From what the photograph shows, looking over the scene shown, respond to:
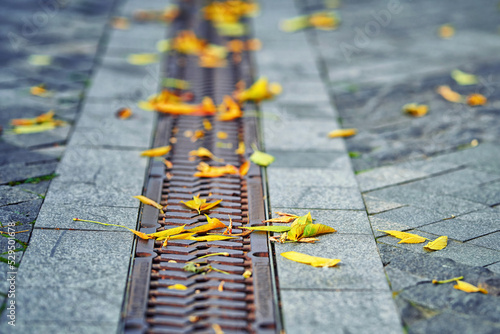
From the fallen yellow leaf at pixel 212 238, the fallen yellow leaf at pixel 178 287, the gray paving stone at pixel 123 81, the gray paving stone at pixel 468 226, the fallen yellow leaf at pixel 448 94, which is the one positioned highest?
the fallen yellow leaf at pixel 448 94

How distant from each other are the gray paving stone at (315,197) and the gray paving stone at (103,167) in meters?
0.77

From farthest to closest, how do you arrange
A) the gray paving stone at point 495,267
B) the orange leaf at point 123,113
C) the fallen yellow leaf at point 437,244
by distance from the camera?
the orange leaf at point 123,113, the fallen yellow leaf at point 437,244, the gray paving stone at point 495,267

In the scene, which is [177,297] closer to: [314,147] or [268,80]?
[314,147]

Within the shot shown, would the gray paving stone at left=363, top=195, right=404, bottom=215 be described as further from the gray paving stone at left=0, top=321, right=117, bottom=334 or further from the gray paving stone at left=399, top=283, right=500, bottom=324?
the gray paving stone at left=0, top=321, right=117, bottom=334

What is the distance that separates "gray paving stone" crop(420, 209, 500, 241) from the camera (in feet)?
8.38

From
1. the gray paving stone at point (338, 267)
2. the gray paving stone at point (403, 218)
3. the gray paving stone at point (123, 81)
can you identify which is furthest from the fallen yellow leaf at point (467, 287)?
the gray paving stone at point (123, 81)

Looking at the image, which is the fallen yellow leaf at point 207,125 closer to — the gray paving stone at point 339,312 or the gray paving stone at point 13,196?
the gray paving stone at point 13,196

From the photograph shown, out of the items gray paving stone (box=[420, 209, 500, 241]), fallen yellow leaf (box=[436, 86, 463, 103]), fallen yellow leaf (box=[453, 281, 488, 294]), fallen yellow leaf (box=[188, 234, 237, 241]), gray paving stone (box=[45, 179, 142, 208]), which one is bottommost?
fallen yellow leaf (box=[188, 234, 237, 241])

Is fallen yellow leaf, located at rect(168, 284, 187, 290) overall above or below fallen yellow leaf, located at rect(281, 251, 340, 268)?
below

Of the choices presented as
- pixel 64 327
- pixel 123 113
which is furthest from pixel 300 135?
pixel 64 327

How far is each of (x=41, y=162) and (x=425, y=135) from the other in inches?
96.4

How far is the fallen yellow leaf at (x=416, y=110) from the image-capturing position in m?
3.69

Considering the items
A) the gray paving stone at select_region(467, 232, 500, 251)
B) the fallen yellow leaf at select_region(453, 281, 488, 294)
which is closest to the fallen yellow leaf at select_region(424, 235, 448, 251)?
the gray paving stone at select_region(467, 232, 500, 251)

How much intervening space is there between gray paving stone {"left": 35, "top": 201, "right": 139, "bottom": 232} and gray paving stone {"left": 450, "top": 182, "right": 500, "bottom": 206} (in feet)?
5.78
